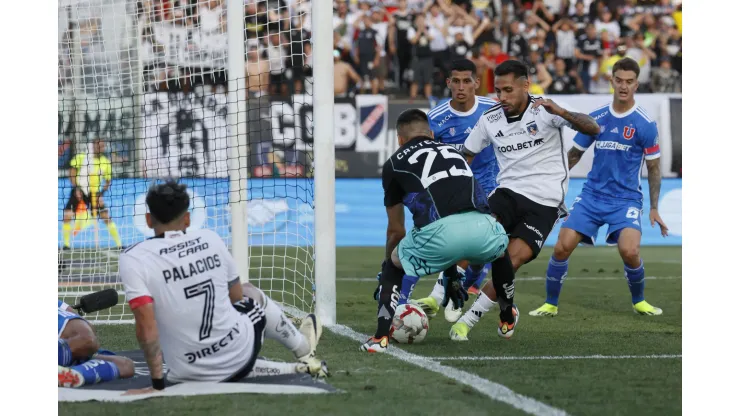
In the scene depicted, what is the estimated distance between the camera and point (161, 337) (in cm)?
537

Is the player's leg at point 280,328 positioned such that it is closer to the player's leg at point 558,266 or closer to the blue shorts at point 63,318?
the blue shorts at point 63,318

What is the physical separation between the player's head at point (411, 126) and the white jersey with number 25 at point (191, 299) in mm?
2098

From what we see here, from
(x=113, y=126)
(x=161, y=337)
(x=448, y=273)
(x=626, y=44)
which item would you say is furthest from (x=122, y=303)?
(x=626, y=44)

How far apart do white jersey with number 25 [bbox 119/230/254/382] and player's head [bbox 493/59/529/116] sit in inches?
121

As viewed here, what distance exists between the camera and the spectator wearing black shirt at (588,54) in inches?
784

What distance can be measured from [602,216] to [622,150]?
2.06 feet

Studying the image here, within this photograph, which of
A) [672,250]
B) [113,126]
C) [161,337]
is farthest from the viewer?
[672,250]

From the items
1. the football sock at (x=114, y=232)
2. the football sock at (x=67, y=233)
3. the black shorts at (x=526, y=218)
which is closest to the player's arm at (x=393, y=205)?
the black shorts at (x=526, y=218)

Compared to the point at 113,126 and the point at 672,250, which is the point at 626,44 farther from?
the point at 113,126

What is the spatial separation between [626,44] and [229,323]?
16554mm

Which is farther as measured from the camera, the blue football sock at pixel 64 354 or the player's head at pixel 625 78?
the player's head at pixel 625 78

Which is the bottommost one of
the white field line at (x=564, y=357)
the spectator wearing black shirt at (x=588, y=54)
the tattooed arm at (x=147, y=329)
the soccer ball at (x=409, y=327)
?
the white field line at (x=564, y=357)

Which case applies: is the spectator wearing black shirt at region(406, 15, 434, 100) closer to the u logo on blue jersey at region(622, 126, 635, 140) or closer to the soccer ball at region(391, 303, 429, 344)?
the u logo on blue jersey at region(622, 126, 635, 140)

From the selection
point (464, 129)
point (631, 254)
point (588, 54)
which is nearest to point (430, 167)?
point (464, 129)
